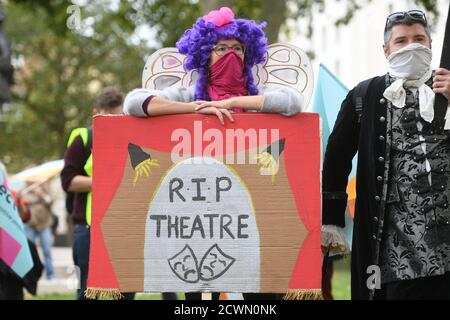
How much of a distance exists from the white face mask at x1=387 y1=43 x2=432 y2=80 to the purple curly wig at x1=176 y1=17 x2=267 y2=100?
750mm

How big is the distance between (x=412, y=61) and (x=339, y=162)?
0.67 metres

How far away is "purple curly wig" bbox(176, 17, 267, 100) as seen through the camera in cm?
535

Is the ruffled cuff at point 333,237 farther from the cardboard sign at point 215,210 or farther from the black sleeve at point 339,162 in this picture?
the cardboard sign at point 215,210

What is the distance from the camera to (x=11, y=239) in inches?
310

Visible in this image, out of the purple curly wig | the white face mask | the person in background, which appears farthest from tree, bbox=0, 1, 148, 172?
the white face mask

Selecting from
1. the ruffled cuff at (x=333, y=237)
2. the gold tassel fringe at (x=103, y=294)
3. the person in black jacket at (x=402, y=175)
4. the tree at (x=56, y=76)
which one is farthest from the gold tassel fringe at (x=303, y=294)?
the tree at (x=56, y=76)

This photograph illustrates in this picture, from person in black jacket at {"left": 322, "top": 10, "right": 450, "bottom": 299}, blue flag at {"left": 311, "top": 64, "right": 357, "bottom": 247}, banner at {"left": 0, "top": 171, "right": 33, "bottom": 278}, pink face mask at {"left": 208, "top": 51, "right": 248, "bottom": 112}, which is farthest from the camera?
banner at {"left": 0, "top": 171, "right": 33, "bottom": 278}

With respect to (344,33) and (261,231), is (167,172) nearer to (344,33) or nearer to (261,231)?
(261,231)

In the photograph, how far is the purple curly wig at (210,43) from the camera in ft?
17.5

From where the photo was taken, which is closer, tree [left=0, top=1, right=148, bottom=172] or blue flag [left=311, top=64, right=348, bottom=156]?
blue flag [left=311, top=64, right=348, bottom=156]

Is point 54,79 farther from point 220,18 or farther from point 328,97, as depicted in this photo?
point 220,18

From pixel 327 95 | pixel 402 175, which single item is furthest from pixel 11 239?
pixel 402 175

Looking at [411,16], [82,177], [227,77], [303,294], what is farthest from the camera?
[82,177]

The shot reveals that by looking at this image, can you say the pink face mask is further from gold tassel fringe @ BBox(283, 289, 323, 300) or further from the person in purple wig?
gold tassel fringe @ BBox(283, 289, 323, 300)
